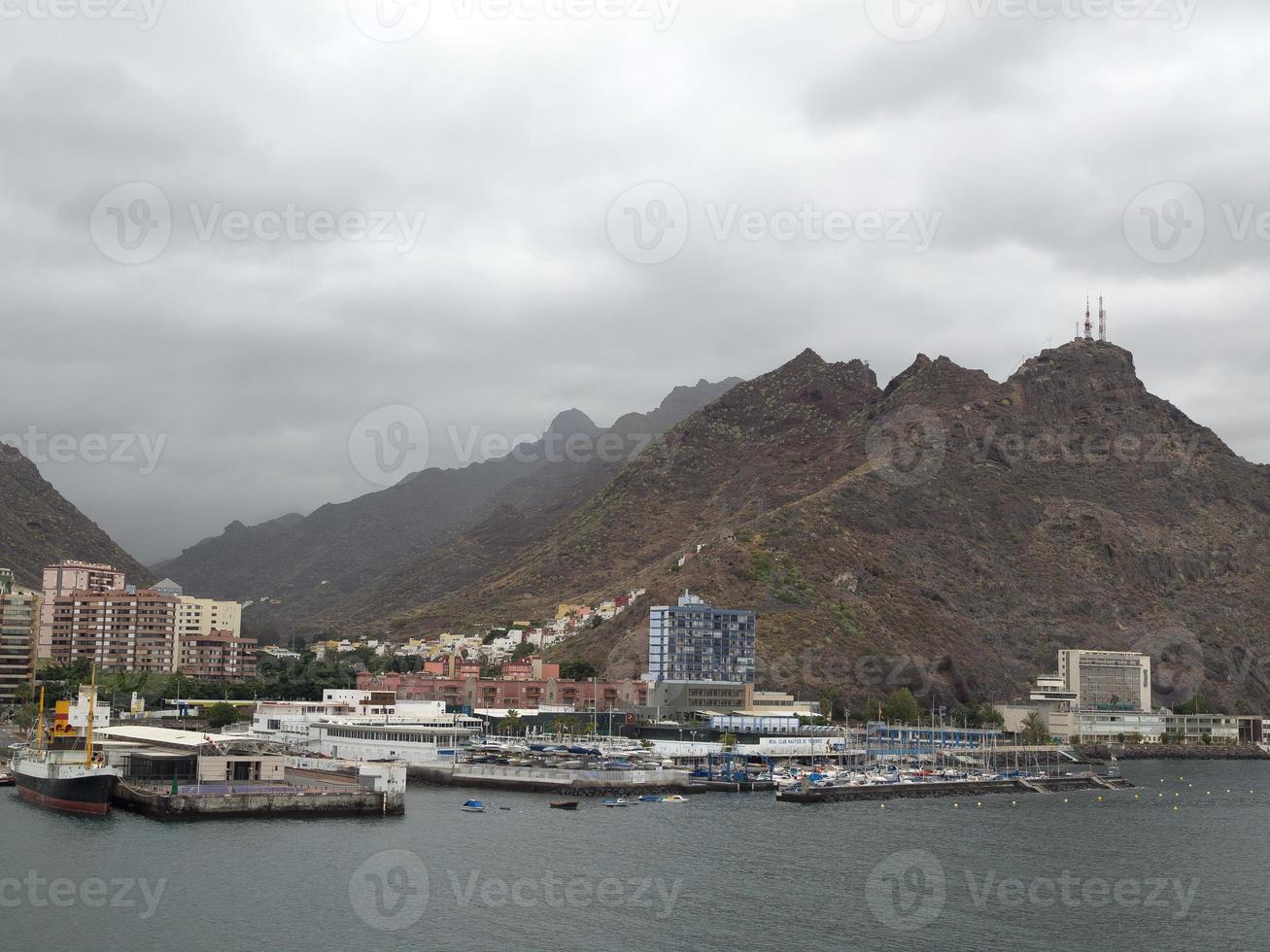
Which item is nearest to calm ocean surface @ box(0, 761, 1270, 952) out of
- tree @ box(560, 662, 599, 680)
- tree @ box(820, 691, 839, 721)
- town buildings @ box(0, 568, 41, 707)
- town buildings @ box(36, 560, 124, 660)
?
tree @ box(820, 691, 839, 721)

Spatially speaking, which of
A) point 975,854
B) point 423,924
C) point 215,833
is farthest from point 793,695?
point 423,924

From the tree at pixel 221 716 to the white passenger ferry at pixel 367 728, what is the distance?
775 centimetres

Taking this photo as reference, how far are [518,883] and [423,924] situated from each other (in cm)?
907

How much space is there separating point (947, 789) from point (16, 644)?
352ft

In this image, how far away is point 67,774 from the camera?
80.2 m

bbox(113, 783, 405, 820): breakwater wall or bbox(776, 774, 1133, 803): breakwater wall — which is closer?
bbox(113, 783, 405, 820): breakwater wall

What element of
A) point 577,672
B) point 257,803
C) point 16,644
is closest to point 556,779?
point 257,803

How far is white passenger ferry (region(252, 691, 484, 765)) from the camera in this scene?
11212cm

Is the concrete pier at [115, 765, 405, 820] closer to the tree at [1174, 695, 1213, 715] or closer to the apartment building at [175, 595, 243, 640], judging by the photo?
the apartment building at [175, 595, 243, 640]

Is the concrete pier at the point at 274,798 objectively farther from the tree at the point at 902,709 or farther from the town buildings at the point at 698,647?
the tree at the point at 902,709

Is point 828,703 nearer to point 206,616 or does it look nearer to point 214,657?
point 214,657

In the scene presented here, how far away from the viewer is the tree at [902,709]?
15975cm

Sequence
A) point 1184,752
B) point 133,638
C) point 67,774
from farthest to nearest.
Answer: point 1184,752 → point 133,638 → point 67,774

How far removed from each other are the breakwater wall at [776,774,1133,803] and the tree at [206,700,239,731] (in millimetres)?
60197
